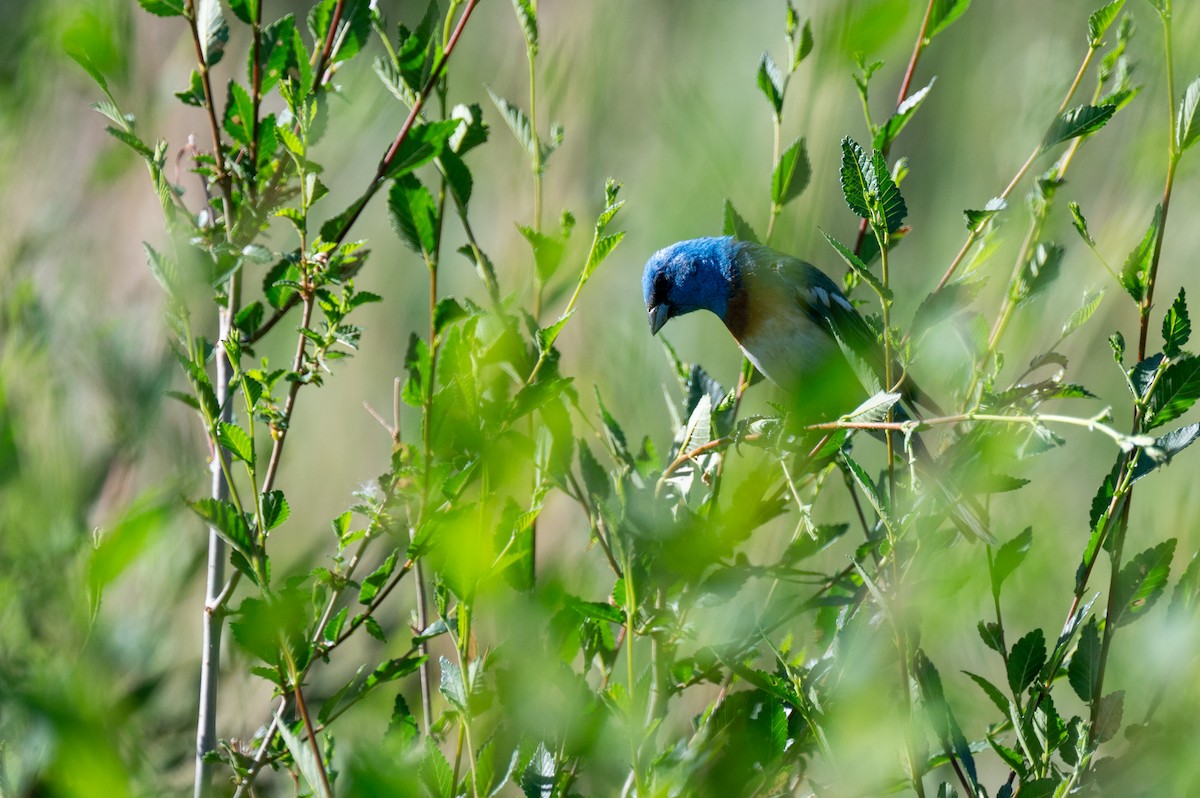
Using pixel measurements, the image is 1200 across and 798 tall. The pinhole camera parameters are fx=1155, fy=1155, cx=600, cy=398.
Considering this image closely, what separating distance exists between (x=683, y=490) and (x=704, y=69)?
0.42 meters

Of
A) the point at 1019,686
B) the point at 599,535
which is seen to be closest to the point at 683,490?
the point at 599,535

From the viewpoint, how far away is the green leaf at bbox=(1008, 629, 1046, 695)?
0.55 metres

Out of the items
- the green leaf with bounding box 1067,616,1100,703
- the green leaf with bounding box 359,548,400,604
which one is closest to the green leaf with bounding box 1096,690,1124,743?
the green leaf with bounding box 1067,616,1100,703

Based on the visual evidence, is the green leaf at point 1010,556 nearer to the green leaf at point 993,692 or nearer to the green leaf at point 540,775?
the green leaf at point 993,692

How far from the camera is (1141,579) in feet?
1.82

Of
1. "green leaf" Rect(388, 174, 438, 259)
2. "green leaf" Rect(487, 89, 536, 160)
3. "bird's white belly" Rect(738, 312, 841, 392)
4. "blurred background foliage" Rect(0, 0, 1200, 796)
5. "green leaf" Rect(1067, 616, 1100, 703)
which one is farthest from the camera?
"bird's white belly" Rect(738, 312, 841, 392)

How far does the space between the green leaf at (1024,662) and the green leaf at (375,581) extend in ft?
1.01

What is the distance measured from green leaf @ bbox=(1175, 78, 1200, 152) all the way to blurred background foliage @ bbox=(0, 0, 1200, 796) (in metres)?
0.15

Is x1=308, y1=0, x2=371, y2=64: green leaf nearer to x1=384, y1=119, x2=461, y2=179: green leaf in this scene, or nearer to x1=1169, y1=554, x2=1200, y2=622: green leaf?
x1=384, y1=119, x2=461, y2=179: green leaf

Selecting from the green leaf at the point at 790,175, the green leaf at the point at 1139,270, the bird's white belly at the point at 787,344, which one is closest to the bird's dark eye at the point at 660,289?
the bird's white belly at the point at 787,344

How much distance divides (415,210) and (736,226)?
0.68ft

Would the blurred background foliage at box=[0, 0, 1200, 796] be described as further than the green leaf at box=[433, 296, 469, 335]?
No

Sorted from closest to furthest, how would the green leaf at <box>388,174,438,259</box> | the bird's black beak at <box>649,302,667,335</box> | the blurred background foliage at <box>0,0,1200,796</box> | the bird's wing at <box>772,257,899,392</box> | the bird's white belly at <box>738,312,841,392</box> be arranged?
the blurred background foliage at <box>0,0,1200,796</box>, the green leaf at <box>388,174,438,259</box>, the bird's wing at <box>772,257,899,392</box>, the bird's white belly at <box>738,312,841,392</box>, the bird's black beak at <box>649,302,667,335</box>

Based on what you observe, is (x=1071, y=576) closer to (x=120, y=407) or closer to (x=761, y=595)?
(x=761, y=595)
